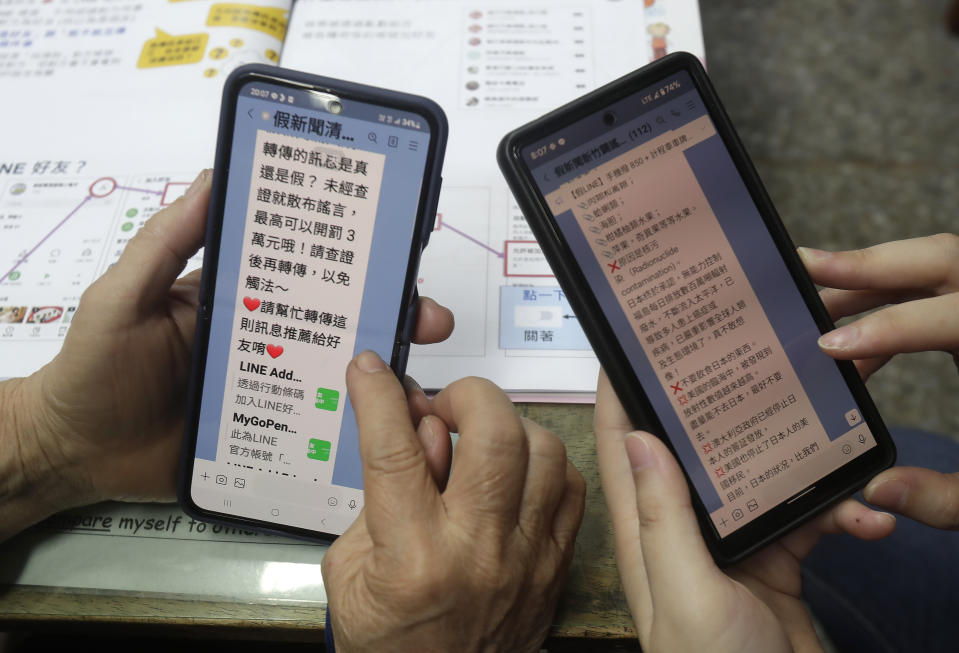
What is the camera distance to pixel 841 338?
0.42 m

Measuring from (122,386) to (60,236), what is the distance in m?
0.22

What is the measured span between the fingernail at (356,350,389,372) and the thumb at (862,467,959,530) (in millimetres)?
354

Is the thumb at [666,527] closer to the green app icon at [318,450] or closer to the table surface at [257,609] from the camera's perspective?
the table surface at [257,609]

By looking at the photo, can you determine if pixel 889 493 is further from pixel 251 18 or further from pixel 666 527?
pixel 251 18

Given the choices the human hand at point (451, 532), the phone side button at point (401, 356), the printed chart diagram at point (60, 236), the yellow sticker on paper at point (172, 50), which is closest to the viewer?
the human hand at point (451, 532)

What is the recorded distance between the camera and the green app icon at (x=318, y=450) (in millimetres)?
449

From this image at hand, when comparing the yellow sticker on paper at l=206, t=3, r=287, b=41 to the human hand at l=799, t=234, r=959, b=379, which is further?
the yellow sticker on paper at l=206, t=3, r=287, b=41

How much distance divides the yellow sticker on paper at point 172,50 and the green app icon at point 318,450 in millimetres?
471

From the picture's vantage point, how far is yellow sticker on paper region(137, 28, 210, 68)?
67cm

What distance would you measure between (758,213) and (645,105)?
112mm

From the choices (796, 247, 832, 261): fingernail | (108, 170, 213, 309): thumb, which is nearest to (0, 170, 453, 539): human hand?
(108, 170, 213, 309): thumb

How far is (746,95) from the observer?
1.28 metres

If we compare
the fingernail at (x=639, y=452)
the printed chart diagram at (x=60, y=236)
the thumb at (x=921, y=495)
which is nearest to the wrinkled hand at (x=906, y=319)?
the thumb at (x=921, y=495)

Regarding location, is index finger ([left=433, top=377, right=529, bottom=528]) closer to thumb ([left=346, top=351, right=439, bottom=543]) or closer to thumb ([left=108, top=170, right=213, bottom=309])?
thumb ([left=346, top=351, right=439, bottom=543])
